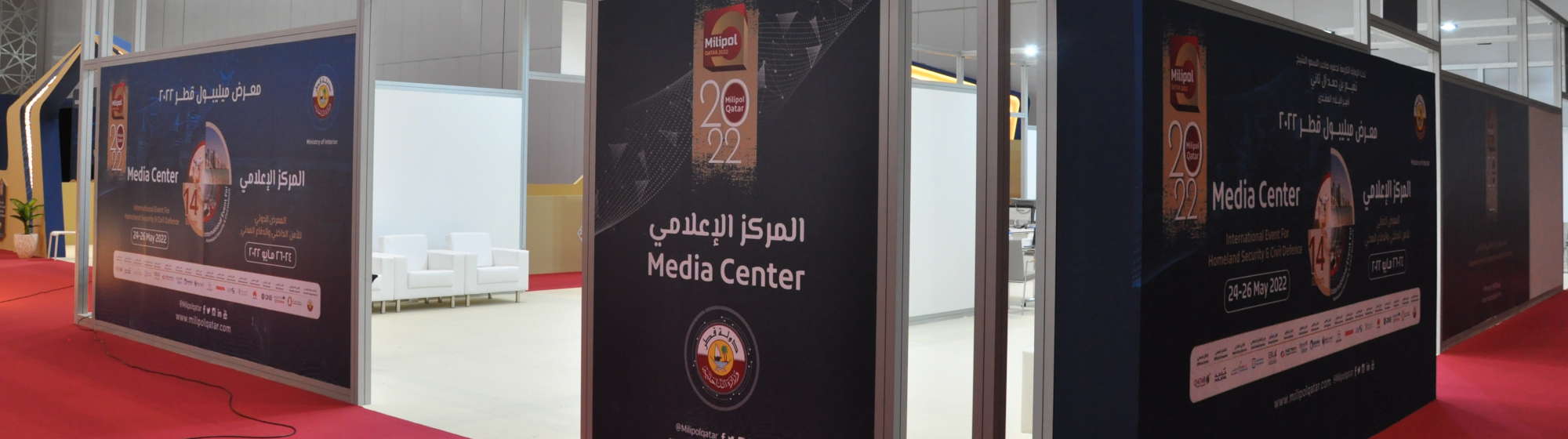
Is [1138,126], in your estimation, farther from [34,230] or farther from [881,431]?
[34,230]

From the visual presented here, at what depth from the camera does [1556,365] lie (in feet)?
22.5

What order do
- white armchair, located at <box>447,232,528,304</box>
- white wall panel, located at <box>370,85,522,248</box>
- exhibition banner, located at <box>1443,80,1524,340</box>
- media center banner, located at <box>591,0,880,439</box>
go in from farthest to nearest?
white wall panel, located at <box>370,85,522,248</box> < white armchair, located at <box>447,232,528,304</box> < exhibition banner, located at <box>1443,80,1524,340</box> < media center banner, located at <box>591,0,880,439</box>

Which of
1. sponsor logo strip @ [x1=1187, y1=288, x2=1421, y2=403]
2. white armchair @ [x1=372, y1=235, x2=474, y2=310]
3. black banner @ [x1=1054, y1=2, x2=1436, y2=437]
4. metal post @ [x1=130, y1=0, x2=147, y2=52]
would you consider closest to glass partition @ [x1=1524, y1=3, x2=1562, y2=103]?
sponsor logo strip @ [x1=1187, y1=288, x2=1421, y2=403]

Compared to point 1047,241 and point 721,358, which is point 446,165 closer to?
point 721,358

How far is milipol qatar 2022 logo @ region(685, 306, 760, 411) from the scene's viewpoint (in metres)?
3.52

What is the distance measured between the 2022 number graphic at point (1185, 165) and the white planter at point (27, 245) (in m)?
15.3

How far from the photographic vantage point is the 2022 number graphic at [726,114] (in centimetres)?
346

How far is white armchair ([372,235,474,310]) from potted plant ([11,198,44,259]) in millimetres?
7225

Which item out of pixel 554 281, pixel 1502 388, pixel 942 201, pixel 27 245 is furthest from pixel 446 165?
pixel 1502 388

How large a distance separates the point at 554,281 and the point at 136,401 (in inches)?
279

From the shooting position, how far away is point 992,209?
2992 mm

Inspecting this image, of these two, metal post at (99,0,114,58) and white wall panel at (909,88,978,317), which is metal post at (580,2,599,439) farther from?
metal post at (99,0,114,58)

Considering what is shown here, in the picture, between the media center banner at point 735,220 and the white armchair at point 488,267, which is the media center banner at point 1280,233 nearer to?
the media center banner at point 735,220

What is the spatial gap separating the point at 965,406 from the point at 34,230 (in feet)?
45.6
